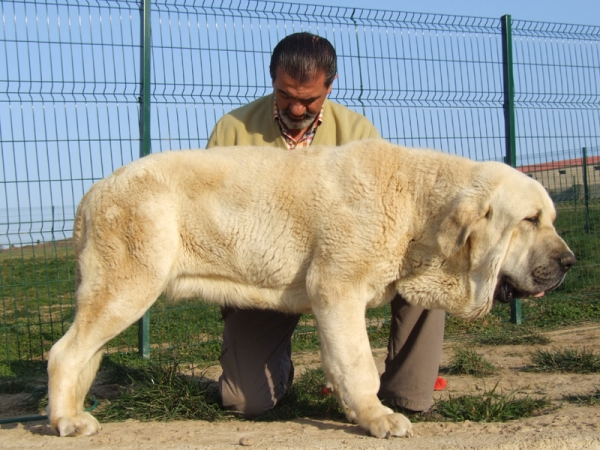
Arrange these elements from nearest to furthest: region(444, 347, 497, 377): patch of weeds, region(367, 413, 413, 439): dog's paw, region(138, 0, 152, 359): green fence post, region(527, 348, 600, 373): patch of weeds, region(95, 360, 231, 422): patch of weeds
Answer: region(367, 413, 413, 439): dog's paw
region(95, 360, 231, 422): patch of weeds
region(527, 348, 600, 373): patch of weeds
region(444, 347, 497, 377): patch of weeds
region(138, 0, 152, 359): green fence post

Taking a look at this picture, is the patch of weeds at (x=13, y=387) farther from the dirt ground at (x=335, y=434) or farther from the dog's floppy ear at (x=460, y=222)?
the dog's floppy ear at (x=460, y=222)

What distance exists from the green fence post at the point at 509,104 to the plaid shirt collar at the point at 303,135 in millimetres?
3563

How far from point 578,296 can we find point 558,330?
1.21m

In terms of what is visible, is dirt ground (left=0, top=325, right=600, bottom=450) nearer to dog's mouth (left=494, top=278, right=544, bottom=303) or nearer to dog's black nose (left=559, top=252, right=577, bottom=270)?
dog's mouth (left=494, top=278, right=544, bottom=303)

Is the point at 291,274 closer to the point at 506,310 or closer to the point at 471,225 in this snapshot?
the point at 471,225

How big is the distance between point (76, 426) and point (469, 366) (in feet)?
9.98

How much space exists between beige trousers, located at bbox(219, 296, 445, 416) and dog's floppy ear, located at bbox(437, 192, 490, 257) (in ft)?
3.23

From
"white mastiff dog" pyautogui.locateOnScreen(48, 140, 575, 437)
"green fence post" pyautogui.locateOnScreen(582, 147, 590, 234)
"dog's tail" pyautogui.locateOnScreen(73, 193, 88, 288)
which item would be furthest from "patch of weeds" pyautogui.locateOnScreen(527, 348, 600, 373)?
"green fence post" pyautogui.locateOnScreen(582, 147, 590, 234)

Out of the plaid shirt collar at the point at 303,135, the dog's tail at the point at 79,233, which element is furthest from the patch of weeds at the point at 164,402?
the plaid shirt collar at the point at 303,135

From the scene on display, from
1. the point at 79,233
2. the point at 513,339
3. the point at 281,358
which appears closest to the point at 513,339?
the point at 513,339

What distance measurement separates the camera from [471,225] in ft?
12.5

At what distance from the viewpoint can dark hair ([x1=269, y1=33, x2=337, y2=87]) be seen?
458 cm

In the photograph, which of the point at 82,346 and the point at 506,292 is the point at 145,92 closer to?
the point at 82,346

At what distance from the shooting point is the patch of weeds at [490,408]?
4.12 meters
